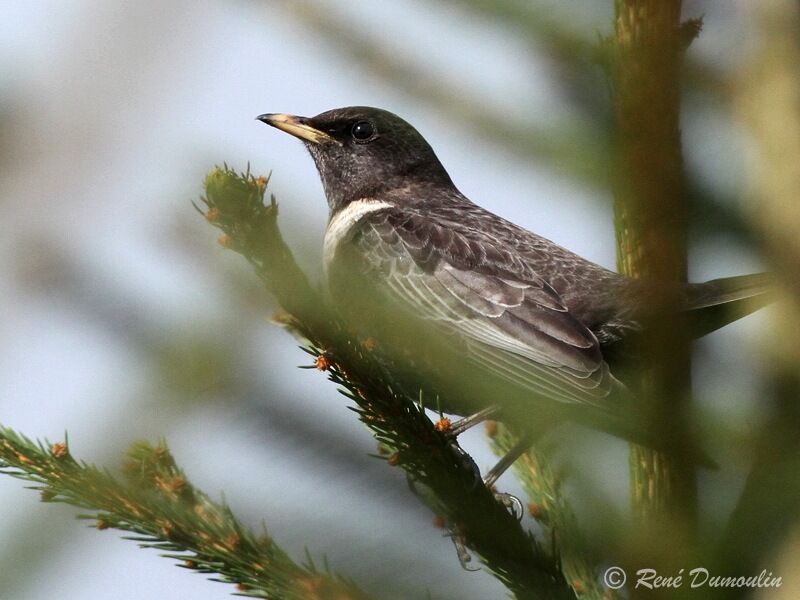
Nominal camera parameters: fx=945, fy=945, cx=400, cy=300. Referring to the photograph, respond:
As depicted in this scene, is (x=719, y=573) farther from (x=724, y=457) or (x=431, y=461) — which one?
(x=431, y=461)

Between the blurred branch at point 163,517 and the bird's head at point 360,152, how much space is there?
3.65 m

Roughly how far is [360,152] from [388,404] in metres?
3.76

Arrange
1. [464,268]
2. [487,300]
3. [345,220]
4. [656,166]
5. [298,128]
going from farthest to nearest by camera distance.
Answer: [298,128], [345,220], [464,268], [487,300], [656,166]

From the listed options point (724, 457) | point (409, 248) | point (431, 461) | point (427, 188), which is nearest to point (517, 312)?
point (409, 248)

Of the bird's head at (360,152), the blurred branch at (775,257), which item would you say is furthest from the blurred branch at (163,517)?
the bird's head at (360,152)

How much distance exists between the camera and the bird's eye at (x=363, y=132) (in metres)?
5.87

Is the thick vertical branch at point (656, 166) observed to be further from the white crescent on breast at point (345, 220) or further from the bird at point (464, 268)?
the white crescent on breast at point (345, 220)

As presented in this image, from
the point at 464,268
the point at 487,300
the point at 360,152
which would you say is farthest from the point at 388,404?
the point at 360,152

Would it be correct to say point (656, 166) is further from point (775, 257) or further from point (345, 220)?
point (345, 220)

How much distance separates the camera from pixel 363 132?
587 centimetres

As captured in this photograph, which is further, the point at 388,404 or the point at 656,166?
the point at 388,404

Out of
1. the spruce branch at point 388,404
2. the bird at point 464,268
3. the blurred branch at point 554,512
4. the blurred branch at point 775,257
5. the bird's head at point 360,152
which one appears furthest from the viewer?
the bird's head at point 360,152

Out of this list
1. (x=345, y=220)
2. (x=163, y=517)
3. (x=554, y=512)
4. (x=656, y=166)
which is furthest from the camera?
(x=345, y=220)

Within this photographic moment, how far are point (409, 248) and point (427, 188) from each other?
47.3 inches
